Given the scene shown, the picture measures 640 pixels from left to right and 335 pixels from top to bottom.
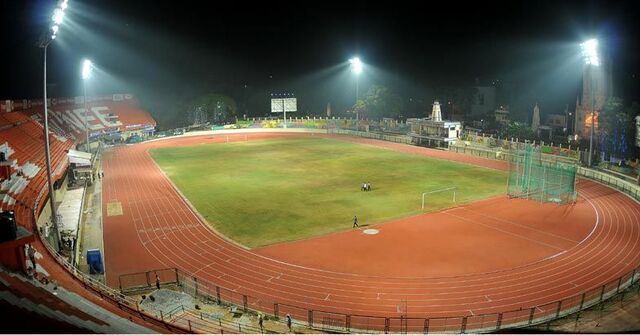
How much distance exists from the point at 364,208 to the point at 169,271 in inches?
541

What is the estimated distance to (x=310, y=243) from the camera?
23.4 meters

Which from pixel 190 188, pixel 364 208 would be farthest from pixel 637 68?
pixel 190 188

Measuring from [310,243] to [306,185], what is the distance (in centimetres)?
1333

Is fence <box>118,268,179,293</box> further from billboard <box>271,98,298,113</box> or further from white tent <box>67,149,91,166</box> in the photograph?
billboard <box>271,98,298,113</box>

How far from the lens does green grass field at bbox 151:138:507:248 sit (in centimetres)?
2698

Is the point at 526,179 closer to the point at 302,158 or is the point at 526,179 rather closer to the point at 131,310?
the point at 302,158

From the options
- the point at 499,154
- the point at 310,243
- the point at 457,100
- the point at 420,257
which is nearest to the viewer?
the point at 420,257

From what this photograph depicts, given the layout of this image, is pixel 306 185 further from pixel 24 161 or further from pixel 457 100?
pixel 457 100

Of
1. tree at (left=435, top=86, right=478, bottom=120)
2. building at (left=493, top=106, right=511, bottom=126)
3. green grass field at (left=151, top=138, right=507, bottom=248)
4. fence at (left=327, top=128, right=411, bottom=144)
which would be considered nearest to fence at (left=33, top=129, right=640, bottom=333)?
green grass field at (left=151, top=138, right=507, bottom=248)

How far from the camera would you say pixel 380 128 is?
72500 millimetres

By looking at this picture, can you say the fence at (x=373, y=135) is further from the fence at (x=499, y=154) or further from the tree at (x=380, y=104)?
the fence at (x=499, y=154)

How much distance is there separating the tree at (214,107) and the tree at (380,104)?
25246mm

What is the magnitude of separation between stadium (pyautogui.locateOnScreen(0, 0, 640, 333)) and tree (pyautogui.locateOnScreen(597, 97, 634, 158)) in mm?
5029

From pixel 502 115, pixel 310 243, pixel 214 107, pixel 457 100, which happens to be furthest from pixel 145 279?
pixel 457 100
